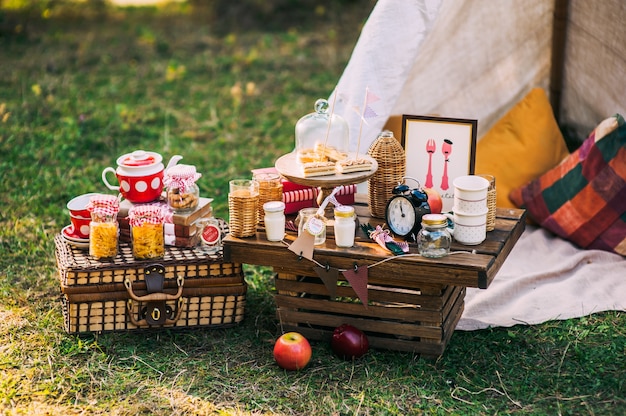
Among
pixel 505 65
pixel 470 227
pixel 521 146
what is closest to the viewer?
pixel 470 227

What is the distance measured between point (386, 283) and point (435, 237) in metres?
0.30

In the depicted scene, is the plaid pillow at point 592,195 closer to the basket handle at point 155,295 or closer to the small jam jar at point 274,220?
the small jam jar at point 274,220

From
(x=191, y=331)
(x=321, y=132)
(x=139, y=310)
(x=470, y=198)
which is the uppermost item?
(x=321, y=132)

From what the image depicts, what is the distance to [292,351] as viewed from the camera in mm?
2906

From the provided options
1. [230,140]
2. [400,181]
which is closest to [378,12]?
[400,181]

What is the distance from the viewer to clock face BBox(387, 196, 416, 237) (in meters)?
2.94

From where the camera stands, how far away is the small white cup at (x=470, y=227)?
2.88 m

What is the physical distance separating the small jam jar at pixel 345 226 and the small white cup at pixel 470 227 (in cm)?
37

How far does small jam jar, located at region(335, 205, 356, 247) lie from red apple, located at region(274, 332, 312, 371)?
0.38m

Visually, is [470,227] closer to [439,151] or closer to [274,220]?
[439,151]

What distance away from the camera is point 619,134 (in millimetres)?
3867

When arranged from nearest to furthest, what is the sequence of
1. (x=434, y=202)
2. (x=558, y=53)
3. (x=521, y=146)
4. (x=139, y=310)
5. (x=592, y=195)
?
(x=434, y=202), (x=139, y=310), (x=592, y=195), (x=521, y=146), (x=558, y=53)

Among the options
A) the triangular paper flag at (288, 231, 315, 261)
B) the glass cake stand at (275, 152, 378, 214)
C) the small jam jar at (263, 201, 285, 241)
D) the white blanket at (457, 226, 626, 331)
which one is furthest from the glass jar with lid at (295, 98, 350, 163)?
Answer: the white blanket at (457, 226, 626, 331)

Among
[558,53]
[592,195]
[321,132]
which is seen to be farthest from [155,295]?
[558,53]
